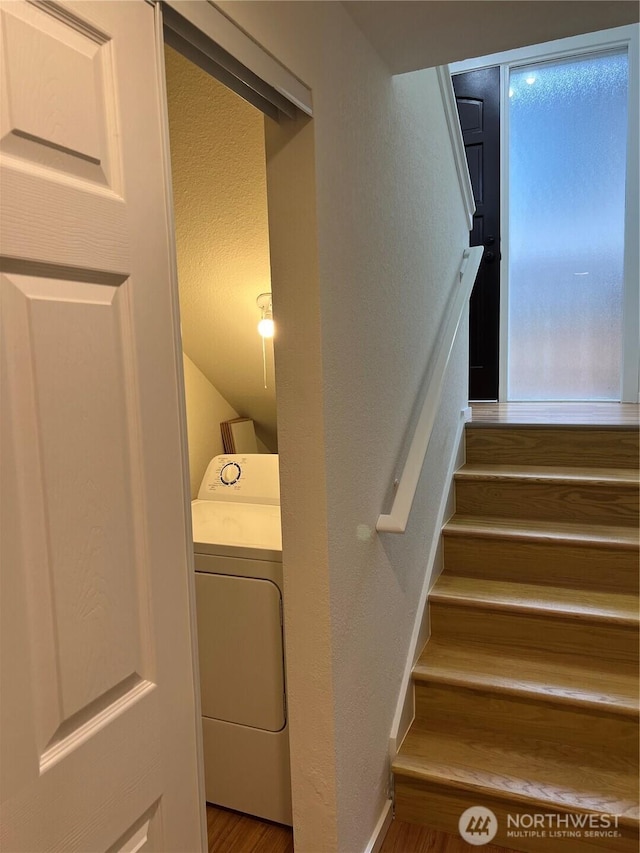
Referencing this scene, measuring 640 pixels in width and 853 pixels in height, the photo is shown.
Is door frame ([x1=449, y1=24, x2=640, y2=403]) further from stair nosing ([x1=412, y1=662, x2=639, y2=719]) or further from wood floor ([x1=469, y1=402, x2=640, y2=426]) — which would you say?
stair nosing ([x1=412, y1=662, x2=639, y2=719])

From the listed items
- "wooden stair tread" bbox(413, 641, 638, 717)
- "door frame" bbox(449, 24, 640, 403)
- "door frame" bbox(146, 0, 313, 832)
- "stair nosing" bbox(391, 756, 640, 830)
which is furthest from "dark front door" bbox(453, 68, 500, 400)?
"door frame" bbox(146, 0, 313, 832)

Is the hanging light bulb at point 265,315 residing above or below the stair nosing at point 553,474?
above

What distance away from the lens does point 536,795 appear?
1.67 meters

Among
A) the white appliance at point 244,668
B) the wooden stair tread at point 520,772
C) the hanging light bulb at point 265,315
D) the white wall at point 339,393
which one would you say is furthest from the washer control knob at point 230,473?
the wooden stair tread at point 520,772

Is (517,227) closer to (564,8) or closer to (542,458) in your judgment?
(542,458)

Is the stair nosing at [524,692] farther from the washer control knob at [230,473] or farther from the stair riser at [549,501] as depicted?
the washer control knob at [230,473]

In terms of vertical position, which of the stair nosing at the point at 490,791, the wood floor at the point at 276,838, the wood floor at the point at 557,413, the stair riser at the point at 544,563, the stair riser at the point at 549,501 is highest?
the wood floor at the point at 557,413

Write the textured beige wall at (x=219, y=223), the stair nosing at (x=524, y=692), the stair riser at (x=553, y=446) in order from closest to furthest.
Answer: the textured beige wall at (x=219, y=223) < the stair nosing at (x=524, y=692) < the stair riser at (x=553, y=446)

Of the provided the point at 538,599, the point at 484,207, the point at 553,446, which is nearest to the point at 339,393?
the point at 538,599

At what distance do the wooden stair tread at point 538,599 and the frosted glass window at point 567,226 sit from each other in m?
2.27

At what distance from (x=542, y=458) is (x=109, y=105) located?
2.27m

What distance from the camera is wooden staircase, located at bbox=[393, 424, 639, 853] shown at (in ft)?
5.60

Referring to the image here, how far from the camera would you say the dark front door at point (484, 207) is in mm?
4051

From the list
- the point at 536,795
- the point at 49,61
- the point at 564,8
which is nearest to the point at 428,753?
the point at 536,795
